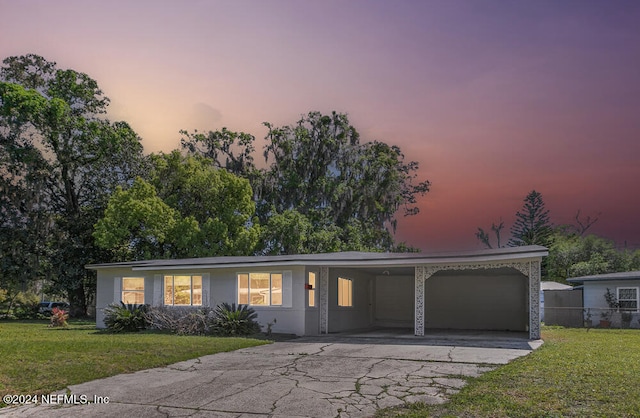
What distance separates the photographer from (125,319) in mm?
18781

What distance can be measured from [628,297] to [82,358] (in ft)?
73.2

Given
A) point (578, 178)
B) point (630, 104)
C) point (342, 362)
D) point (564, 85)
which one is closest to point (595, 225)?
Answer: point (578, 178)

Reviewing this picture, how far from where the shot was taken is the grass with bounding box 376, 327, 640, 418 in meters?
6.80

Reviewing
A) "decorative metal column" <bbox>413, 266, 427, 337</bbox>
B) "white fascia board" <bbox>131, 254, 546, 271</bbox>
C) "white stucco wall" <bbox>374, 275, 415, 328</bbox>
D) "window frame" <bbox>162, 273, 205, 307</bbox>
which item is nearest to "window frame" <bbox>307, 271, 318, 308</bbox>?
"white fascia board" <bbox>131, 254, 546, 271</bbox>

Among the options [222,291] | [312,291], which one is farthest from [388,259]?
[222,291]

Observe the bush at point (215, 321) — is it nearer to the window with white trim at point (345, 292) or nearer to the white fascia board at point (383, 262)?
the white fascia board at point (383, 262)

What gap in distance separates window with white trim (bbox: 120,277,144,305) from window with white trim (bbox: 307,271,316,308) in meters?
7.15

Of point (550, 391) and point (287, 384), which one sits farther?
point (287, 384)

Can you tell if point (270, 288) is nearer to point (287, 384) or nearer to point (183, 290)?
point (183, 290)

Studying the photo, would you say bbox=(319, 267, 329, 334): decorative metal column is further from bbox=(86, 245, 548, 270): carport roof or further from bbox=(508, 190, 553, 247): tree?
bbox=(508, 190, 553, 247): tree

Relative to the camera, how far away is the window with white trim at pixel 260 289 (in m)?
18.2

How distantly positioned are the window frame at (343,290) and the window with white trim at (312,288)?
176 cm

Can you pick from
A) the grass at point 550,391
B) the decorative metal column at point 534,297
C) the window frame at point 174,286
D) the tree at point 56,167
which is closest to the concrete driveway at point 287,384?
the grass at point 550,391

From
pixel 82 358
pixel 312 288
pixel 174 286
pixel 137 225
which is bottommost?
pixel 82 358
